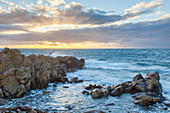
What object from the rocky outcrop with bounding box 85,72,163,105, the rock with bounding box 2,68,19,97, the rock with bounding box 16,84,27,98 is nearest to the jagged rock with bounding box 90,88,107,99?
the rocky outcrop with bounding box 85,72,163,105

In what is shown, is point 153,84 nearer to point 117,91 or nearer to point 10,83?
point 117,91

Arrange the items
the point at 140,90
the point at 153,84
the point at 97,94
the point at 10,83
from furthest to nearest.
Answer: the point at 153,84
the point at 140,90
the point at 97,94
the point at 10,83

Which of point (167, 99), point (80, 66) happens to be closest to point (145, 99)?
point (167, 99)

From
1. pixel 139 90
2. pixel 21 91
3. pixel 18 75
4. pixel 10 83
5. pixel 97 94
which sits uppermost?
pixel 18 75

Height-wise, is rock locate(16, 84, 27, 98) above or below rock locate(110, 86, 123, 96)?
above

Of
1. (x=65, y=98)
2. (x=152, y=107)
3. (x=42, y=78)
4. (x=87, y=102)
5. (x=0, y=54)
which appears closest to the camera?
(x=152, y=107)

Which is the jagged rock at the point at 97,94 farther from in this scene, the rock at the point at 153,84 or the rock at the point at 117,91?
the rock at the point at 153,84

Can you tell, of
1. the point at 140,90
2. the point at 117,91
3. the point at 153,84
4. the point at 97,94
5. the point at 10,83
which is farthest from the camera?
the point at 153,84

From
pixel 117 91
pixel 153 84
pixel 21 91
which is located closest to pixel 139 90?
pixel 153 84

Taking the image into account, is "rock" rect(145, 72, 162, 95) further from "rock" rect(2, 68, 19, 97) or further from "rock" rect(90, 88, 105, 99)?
"rock" rect(2, 68, 19, 97)

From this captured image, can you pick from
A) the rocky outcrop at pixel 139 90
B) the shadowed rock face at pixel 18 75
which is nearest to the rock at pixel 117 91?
the rocky outcrop at pixel 139 90

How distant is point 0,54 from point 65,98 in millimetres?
8918

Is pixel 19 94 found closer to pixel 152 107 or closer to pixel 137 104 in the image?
pixel 137 104

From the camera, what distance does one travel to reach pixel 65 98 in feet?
42.4
